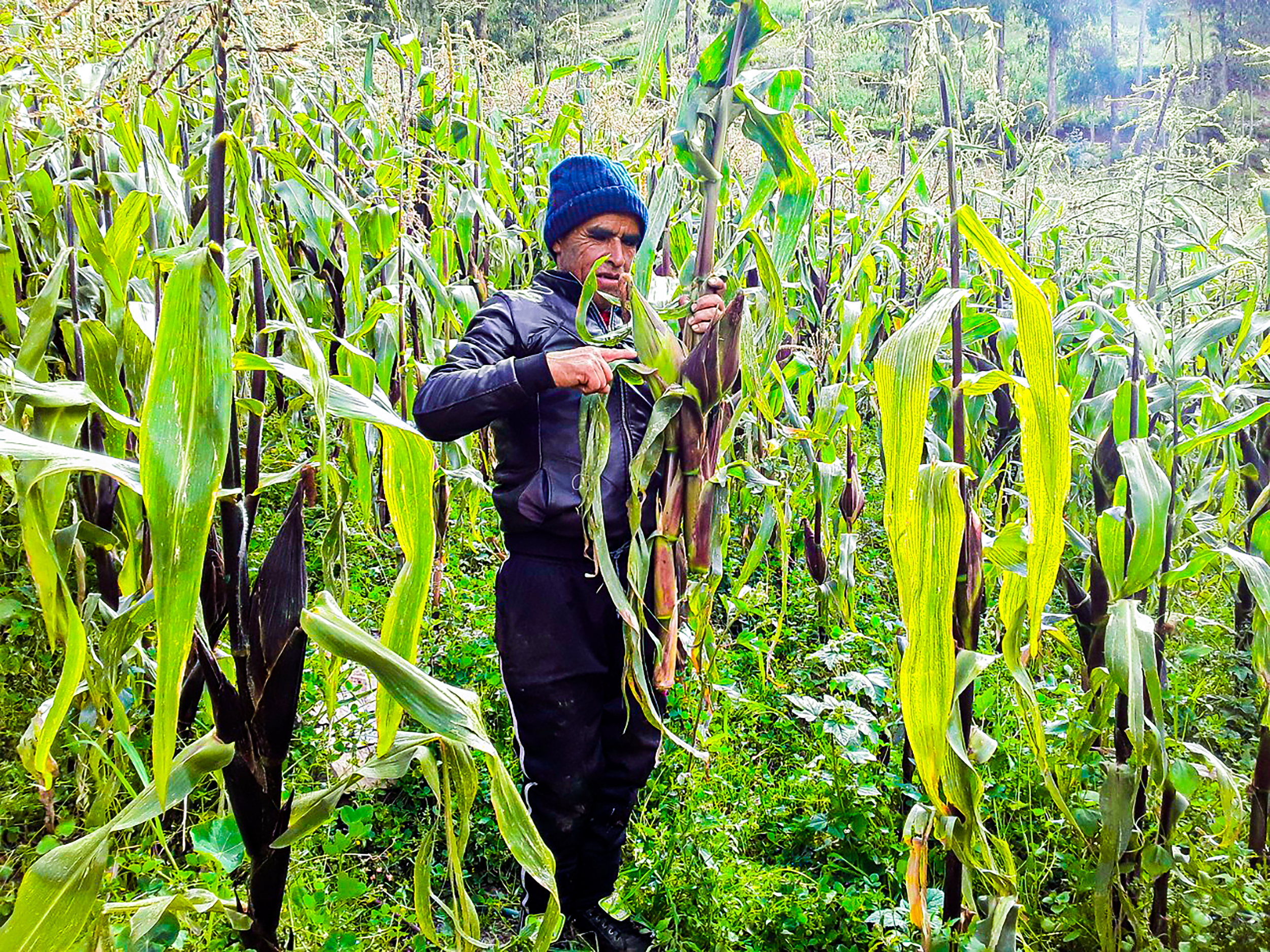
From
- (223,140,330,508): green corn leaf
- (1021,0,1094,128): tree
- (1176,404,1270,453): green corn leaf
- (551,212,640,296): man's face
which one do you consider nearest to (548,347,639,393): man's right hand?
(551,212,640,296): man's face

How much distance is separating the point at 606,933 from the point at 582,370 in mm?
1116

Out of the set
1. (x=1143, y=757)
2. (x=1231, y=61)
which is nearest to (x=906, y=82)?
(x=1143, y=757)

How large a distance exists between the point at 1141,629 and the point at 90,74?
70.1 inches

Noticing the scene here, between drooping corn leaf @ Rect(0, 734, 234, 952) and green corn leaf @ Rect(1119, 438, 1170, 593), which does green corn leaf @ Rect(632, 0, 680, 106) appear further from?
drooping corn leaf @ Rect(0, 734, 234, 952)

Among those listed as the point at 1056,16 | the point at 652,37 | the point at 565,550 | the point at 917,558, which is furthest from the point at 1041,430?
the point at 1056,16

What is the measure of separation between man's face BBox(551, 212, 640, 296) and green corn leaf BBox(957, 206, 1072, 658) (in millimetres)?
872

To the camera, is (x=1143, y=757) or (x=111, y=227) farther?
(x=1143, y=757)

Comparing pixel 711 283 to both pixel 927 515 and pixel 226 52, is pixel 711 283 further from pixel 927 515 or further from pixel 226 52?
pixel 226 52

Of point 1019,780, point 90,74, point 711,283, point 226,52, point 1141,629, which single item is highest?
point 90,74

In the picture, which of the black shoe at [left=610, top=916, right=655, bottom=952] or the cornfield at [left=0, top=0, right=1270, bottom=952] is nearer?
the cornfield at [left=0, top=0, right=1270, bottom=952]

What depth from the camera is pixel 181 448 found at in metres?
0.69

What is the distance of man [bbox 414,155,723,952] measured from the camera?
1.62m

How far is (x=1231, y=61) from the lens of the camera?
12492 mm

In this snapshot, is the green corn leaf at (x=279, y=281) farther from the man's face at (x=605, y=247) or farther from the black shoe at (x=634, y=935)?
the black shoe at (x=634, y=935)
